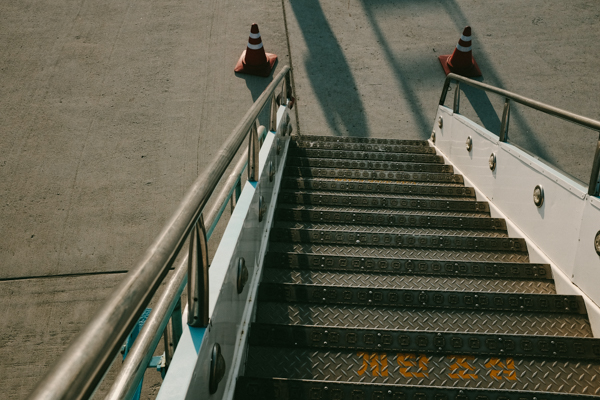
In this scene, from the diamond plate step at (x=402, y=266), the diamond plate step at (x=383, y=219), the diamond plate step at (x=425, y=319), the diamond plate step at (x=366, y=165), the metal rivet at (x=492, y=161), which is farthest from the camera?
the diamond plate step at (x=366, y=165)

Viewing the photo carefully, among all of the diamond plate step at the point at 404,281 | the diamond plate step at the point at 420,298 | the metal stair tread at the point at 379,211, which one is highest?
the diamond plate step at the point at 420,298

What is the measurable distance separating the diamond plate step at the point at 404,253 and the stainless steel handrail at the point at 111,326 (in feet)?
7.54

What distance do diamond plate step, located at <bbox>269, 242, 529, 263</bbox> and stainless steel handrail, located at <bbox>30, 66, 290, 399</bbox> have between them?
2.30m

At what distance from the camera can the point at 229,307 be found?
2.04 metres

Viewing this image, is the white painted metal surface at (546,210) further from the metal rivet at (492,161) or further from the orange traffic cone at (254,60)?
the orange traffic cone at (254,60)

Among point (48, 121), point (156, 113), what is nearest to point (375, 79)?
point (156, 113)

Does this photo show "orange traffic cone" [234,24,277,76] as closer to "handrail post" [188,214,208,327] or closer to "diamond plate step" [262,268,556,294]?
"diamond plate step" [262,268,556,294]

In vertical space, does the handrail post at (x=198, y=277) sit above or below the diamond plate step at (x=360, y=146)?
above

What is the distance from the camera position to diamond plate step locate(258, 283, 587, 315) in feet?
8.95

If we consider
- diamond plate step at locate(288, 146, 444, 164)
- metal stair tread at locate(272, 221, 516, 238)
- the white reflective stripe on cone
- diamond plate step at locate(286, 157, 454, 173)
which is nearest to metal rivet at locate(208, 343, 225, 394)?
metal stair tread at locate(272, 221, 516, 238)

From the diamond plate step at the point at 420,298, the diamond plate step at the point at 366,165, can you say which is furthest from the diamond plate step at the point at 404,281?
the diamond plate step at the point at 366,165

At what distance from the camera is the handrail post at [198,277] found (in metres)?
1.41

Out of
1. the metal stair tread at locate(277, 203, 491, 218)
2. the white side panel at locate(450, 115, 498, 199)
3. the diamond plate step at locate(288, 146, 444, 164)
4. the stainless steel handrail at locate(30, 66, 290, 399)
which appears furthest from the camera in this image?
the diamond plate step at locate(288, 146, 444, 164)

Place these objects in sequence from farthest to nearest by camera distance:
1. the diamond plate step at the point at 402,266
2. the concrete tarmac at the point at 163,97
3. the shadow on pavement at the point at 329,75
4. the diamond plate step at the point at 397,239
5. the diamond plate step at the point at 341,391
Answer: the shadow on pavement at the point at 329,75 < the concrete tarmac at the point at 163,97 < the diamond plate step at the point at 397,239 < the diamond plate step at the point at 402,266 < the diamond plate step at the point at 341,391
